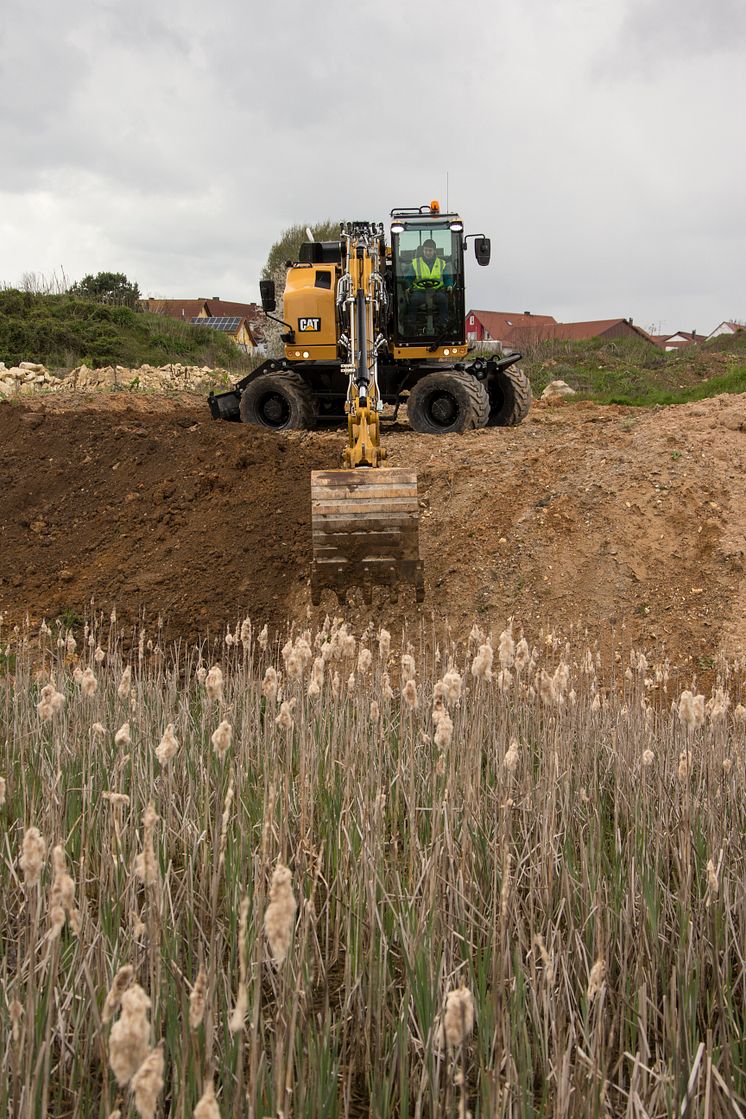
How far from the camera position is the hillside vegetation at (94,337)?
26.1 m

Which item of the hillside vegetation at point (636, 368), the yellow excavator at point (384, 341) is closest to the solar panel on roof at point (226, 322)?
the hillside vegetation at point (636, 368)

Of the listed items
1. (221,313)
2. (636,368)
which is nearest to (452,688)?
(636,368)

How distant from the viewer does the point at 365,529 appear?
7398mm

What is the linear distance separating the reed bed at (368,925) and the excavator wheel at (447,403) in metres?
7.80

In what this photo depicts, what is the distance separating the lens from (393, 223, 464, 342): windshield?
39.7ft

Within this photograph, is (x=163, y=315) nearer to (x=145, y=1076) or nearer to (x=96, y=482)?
(x=96, y=482)

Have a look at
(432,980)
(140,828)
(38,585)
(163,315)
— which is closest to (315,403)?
(38,585)

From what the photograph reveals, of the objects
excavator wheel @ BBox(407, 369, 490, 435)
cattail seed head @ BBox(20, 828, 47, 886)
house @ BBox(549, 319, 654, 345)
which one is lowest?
cattail seed head @ BBox(20, 828, 47, 886)

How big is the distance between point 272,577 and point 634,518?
121 inches

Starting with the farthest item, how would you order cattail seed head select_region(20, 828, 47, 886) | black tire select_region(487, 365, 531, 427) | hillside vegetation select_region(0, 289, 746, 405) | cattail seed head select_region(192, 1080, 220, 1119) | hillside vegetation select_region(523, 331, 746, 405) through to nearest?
hillside vegetation select_region(0, 289, 746, 405) → hillside vegetation select_region(523, 331, 746, 405) → black tire select_region(487, 365, 531, 427) → cattail seed head select_region(20, 828, 47, 886) → cattail seed head select_region(192, 1080, 220, 1119)

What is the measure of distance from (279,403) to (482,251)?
11.1 ft

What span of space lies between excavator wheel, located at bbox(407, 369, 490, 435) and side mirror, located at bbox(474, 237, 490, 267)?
1.33m

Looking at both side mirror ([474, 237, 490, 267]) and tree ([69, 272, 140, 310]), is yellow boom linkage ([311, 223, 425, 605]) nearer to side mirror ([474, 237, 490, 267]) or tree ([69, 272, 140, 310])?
side mirror ([474, 237, 490, 267])

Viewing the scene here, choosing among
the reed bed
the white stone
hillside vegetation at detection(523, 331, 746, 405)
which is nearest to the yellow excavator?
the reed bed
